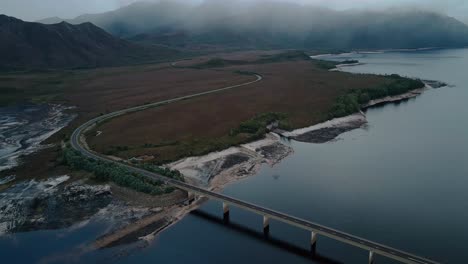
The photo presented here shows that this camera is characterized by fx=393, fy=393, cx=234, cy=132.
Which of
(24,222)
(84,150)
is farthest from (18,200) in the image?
(84,150)

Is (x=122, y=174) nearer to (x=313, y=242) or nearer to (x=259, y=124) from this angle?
(x=313, y=242)

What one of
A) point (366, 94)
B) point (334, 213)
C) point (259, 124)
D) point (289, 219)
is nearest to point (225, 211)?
point (289, 219)

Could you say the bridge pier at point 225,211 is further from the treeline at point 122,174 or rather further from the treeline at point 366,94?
the treeline at point 366,94

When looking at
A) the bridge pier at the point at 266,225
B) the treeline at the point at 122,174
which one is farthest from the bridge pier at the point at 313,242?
the treeline at the point at 122,174

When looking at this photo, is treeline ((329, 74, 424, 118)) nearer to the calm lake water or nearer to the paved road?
Result: the calm lake water

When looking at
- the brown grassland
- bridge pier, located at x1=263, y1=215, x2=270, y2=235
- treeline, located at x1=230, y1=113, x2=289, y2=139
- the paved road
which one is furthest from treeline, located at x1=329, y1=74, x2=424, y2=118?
bridge pier, located at x1=263, y1=215, x2=270, y2=235
